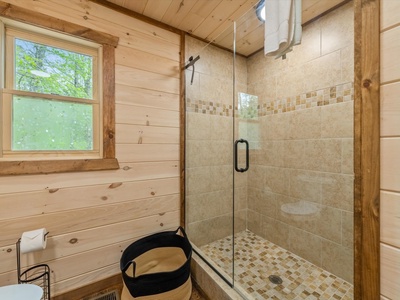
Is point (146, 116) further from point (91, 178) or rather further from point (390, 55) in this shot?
point (390, 55)

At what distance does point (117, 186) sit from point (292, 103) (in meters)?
1.78

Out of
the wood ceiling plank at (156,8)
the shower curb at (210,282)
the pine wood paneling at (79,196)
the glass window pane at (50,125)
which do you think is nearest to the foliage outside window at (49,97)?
the glass window pane at (50,125)

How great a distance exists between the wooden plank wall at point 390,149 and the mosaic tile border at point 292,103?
99 cm

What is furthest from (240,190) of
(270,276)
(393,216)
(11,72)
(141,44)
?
(11,72)

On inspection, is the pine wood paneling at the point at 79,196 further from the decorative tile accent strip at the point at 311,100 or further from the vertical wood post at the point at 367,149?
the vertical wood post at the point at 367,149

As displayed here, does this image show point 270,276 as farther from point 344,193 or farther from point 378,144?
point 378,144

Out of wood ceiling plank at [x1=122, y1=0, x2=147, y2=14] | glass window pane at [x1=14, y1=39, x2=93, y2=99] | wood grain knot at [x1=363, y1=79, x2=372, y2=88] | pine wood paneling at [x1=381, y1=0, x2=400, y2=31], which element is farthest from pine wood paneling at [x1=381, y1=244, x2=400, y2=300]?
wood ceiling plank at [x1=122, y1=0, x2=147, y2=14]

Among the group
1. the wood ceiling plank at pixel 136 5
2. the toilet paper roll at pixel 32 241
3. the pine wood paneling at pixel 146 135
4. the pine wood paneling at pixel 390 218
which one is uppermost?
the wood ceiling plank at pixel 136 5

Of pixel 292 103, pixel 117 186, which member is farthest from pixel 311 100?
pixel 117 186

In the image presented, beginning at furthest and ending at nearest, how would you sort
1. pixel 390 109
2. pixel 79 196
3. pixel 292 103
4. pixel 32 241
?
pixel 292 103, pixel 79 196, pixel 32 241, pixel 390 109

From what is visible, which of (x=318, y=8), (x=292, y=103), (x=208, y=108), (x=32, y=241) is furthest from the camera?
(x=208, y=108)

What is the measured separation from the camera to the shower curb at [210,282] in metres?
1.28

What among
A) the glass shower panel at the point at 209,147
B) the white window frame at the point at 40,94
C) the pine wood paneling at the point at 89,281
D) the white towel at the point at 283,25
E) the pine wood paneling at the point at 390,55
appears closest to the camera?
the pine wood paneling at the point at 390,55

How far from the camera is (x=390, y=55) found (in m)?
0.60
